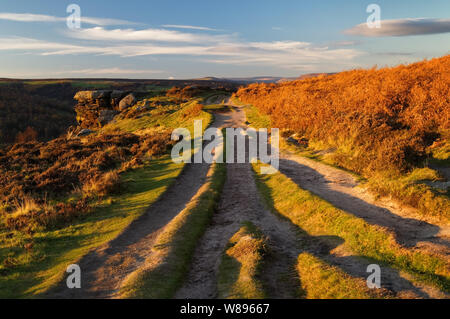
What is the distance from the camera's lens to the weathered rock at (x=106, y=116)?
58575 mm

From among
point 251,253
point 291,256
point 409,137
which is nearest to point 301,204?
point 291,256

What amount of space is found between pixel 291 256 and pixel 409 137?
11122 millimetres

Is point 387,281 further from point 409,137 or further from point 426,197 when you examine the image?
point 409,137

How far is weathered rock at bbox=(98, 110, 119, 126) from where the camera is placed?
192 feet

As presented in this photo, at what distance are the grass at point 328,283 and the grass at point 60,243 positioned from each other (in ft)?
21.1

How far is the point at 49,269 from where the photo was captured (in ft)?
29.5

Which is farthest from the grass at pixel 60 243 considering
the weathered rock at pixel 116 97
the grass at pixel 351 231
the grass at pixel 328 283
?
the weathered rock at pixel 116 97

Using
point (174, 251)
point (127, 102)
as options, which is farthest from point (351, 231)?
point (127, 102)

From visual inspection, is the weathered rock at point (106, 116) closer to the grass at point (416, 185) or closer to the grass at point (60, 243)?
the grass at point (60, 243)

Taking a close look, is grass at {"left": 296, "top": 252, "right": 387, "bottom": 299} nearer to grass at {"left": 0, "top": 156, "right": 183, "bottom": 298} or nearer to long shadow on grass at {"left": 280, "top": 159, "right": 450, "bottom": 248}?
long shadow on grass at {"left": 280, "top": 159, "right": 450, "bottom": 248}

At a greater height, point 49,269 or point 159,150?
point 159,150

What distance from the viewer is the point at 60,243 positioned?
1080 centimetres

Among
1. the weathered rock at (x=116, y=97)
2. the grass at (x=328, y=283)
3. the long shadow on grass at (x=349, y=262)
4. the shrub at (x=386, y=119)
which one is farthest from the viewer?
the weathered rock at (x=116, y=97)

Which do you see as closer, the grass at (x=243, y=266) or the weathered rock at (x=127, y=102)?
the grass at (x=243, y=266)
